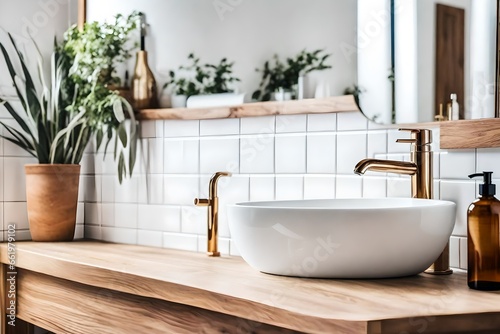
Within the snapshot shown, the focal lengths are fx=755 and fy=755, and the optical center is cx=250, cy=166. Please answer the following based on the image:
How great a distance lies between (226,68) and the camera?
2.36 m

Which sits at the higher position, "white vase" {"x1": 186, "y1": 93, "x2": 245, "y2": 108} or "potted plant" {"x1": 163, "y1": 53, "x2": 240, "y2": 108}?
"potted plant" {"x1": 163, "y1": 53, "x2": 240, "y2": 108}

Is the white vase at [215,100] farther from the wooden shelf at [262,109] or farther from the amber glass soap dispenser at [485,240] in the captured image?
the amber glass soap dispenser at [485,240]

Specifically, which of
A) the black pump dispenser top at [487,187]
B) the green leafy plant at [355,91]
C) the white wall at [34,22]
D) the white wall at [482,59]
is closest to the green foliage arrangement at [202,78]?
the green leafy plant at [355,91]

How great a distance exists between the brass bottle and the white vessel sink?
102 centimetres

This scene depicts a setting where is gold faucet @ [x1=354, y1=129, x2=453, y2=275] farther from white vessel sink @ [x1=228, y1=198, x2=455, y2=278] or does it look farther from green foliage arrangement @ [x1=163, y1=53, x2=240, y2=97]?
green foliage arrangement @ [x1=163, y1=53, x2=240, y2=97]

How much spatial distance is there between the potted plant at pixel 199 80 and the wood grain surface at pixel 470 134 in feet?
2.53

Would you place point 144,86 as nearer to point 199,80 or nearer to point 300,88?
point 199,80

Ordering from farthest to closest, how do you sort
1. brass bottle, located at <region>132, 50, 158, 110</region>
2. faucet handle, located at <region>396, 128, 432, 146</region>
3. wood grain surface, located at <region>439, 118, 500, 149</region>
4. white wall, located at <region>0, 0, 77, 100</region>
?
white wall, located at <region>0, 0, 77, 100</region> < brass bottle, located at <region>132, 50, 158, 110</region> < faucet handle, located at <region>396, 128, 432, 146</region> < wood grain surface, located at <region>439, 118, 500, 149</region>

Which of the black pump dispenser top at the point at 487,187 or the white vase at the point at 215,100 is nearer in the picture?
the black pump dispenser top at the point at 487,187

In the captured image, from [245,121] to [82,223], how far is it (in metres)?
0.92

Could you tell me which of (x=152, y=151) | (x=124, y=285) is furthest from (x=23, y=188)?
(x=124, y=285)

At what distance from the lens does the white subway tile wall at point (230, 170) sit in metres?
1.87

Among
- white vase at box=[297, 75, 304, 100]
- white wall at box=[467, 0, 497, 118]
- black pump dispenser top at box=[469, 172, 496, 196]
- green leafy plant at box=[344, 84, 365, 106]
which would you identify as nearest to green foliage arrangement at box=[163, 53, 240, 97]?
white vase at box=[297, 75, 304, 100]

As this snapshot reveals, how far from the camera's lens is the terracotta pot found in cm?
262
